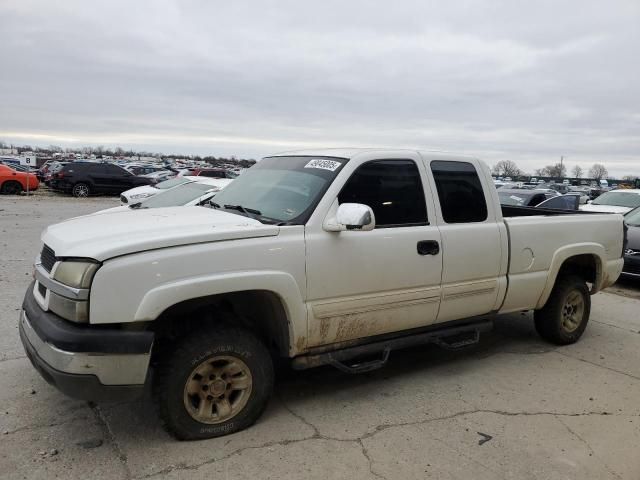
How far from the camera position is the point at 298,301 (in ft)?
11.8

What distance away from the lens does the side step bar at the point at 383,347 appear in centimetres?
381

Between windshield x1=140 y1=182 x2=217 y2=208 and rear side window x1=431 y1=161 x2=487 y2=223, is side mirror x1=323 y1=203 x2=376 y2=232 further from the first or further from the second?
windshield x1=140 y1=182 x2=217 y2=208

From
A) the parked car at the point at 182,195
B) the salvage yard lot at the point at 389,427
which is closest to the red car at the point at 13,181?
the parked car at the point at 182,195

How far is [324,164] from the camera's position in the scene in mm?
4148

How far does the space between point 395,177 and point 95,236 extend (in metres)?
2.24

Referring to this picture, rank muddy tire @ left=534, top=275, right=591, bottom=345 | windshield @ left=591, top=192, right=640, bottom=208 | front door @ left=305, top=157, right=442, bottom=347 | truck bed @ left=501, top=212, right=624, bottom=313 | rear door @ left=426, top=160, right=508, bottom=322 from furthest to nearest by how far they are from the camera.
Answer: windshield @ left=591, top=192, right=640, bottom=208 → muddy tire @ left=534, top=275, right=591, bottom=345 → truck bed @ left=501, top=212, right=624, bottom=313 → rear door @ left=426, top=160, right=508, bottom=322 → front door @ left=305, top=157, right=442, bottom=347

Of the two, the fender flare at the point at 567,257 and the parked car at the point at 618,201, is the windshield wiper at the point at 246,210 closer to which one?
the fender flare at the point at 567,257

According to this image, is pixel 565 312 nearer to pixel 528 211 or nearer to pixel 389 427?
pixel 528 211

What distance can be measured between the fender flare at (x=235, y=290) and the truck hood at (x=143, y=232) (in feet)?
0.80

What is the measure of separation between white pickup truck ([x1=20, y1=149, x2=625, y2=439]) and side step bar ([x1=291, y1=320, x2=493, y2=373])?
0.01 m

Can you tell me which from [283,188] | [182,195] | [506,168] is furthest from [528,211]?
[506,168]

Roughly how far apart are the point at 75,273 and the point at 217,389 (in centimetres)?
112


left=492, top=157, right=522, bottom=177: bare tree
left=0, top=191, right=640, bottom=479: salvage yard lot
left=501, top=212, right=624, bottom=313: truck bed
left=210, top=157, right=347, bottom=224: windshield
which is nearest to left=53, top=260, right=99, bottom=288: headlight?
left=0, top=191, right=640, bottom=479: salvage yard lot

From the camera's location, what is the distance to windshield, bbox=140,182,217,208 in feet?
31.6
